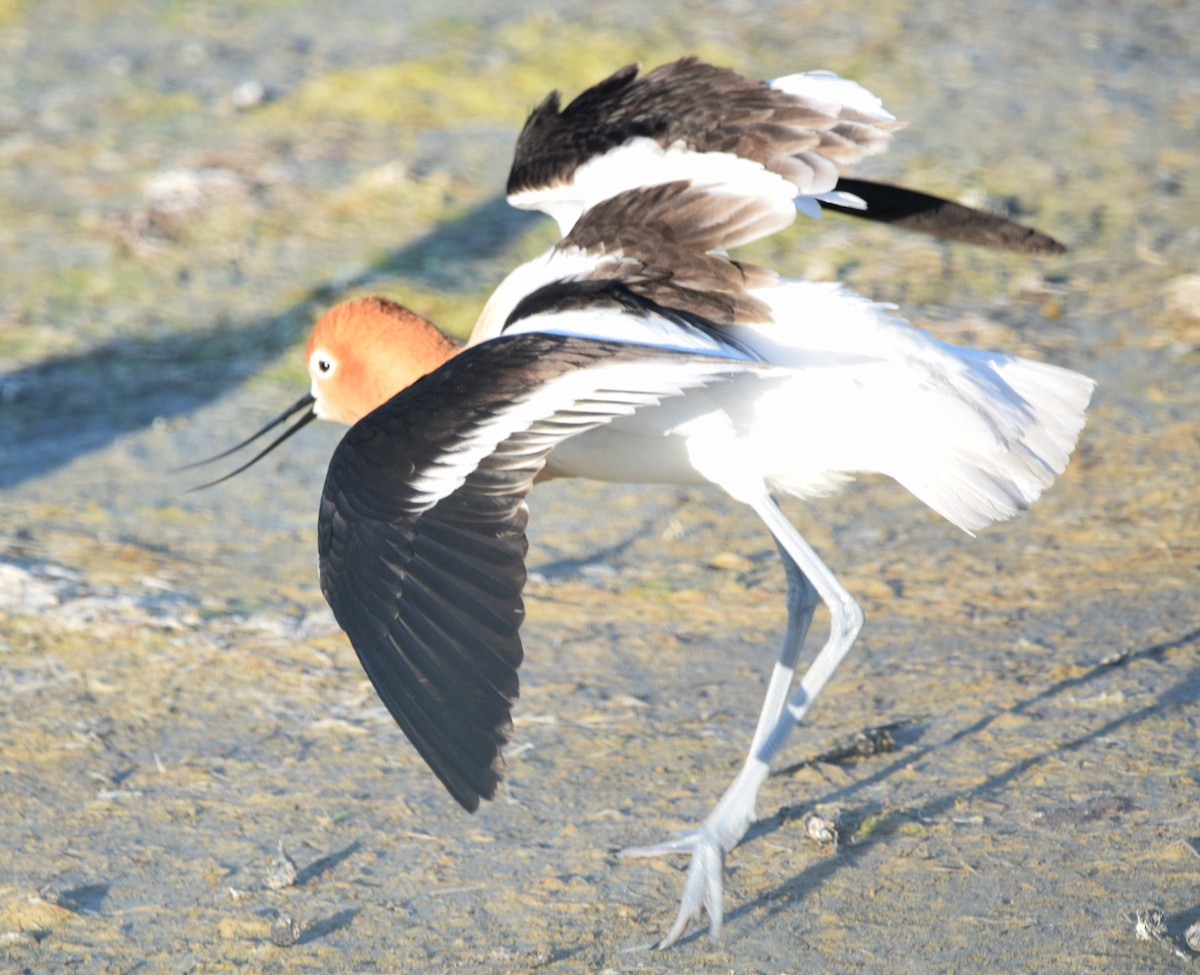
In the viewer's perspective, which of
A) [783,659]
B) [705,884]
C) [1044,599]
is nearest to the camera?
[705,884]

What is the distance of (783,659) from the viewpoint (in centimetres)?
377

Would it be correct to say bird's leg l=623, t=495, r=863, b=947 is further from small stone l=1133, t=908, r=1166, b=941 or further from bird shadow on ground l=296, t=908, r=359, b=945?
small stone l=1133, t=908, r=1166, b=941

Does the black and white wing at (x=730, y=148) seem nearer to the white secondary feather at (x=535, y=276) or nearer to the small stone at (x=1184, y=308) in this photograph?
the white secondary feather at (x=535, y=276)

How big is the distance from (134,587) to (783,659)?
1.99 meters

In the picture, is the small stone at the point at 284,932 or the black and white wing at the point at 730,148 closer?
the small stone at the point at 284,932

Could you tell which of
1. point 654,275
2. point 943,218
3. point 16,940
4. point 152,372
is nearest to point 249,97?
point 152,372

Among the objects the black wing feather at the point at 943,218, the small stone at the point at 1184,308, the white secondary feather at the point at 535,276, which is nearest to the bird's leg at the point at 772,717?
the white secondary feather at the point at 535,276

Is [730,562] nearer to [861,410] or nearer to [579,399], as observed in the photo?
[861,410]

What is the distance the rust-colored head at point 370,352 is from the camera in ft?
13.7

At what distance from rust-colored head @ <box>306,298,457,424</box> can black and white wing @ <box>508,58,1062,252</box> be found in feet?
1.47

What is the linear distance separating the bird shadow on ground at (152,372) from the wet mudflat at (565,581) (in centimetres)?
2

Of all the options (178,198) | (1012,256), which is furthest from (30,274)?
(1012,256)

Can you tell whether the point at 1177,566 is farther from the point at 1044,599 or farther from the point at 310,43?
the point at 310,43

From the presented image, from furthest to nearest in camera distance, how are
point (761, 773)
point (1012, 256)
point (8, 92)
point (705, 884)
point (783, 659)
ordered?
1. point (8, 92)
2. point (1012, 256)
3. point (783, 659)
4. point (761, 773)
5. point (705, 884)
